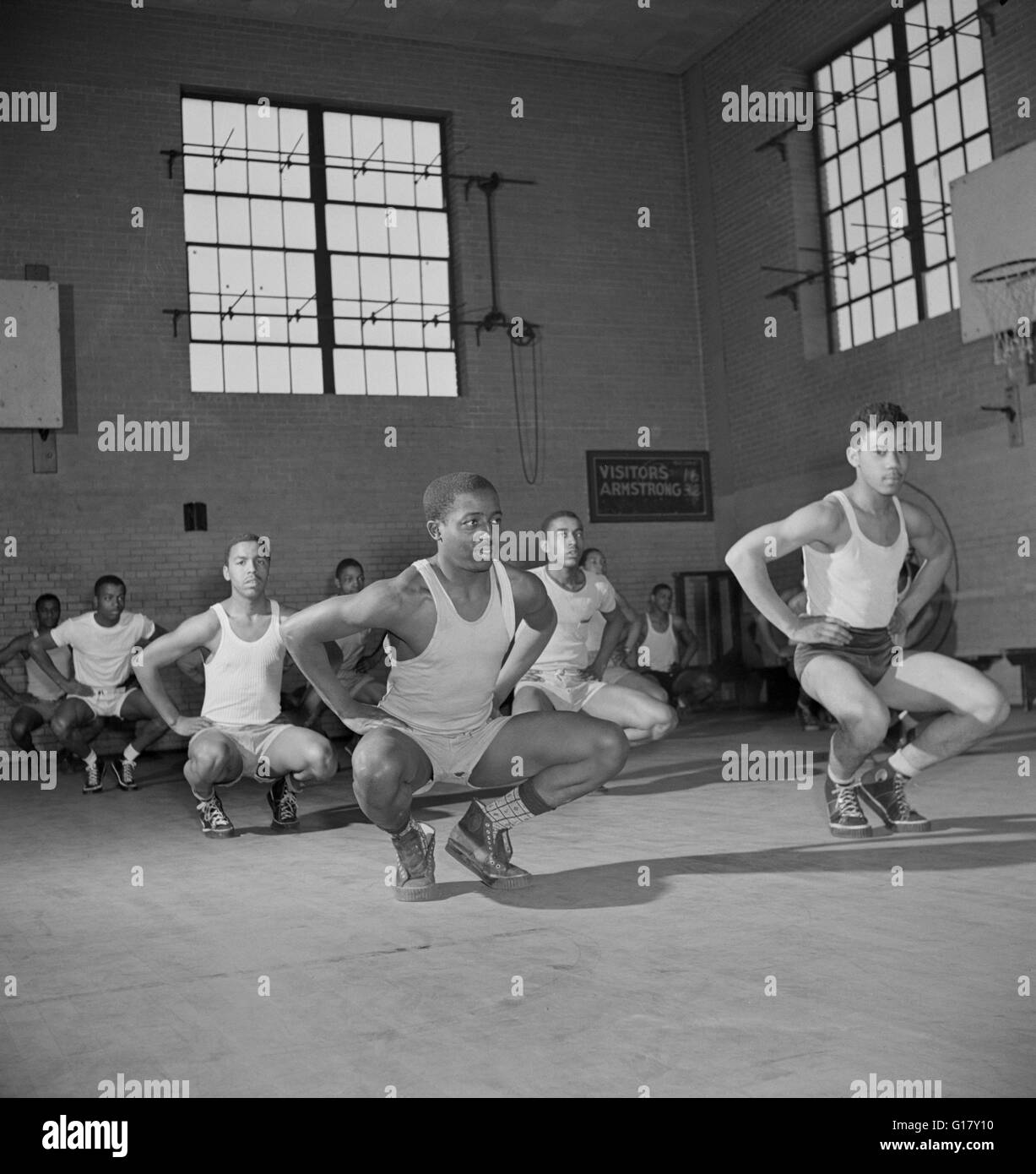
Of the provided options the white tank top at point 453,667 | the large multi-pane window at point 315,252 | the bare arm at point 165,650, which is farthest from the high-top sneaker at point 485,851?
the large multi-pane window at point 315,252

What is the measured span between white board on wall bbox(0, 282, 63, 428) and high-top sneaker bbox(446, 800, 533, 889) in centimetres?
909

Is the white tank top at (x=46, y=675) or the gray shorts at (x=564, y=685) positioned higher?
the white tank top at (x=46, y=675)

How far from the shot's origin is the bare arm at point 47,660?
35.7 ft

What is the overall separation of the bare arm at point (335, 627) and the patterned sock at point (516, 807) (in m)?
0.49

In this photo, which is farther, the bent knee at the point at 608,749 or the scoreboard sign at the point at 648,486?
the scoreboard sign at the point at 648,486

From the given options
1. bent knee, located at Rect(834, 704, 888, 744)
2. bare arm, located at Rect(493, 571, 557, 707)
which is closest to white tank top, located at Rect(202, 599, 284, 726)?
bare arm, located at Rect(493, 571, 557, 707)

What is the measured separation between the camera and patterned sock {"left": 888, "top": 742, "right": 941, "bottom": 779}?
201 inches

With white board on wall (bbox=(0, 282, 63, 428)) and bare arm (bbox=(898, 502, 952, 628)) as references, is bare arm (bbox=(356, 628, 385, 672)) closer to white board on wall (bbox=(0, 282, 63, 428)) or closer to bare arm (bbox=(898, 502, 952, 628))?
bare arm (bbox=(898, 502, 952, 628))

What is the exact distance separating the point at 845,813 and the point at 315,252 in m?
10.0

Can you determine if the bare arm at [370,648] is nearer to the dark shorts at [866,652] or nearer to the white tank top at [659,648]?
the dark shorts at [866,652]

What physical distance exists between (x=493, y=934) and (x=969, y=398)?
30.5 ft

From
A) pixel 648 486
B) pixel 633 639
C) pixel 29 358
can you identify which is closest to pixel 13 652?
pixel 29 358

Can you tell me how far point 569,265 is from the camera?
14555 millimetres

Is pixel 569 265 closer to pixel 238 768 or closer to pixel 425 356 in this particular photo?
pixel 425 356
